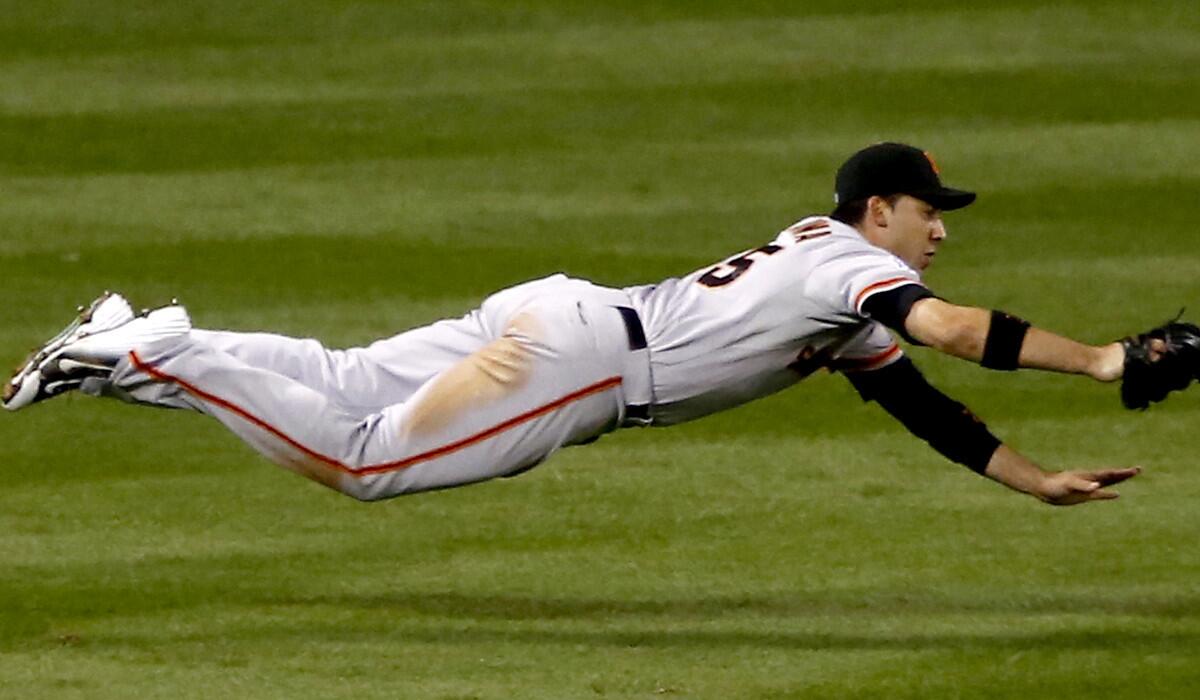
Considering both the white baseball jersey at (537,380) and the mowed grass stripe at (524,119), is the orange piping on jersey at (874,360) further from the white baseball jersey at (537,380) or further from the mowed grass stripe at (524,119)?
the mowed grass stripe at (524,119)

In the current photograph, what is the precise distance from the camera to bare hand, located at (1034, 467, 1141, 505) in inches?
233

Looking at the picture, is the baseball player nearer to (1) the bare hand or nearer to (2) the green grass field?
(1) the bare hand

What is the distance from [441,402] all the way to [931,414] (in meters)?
1.28

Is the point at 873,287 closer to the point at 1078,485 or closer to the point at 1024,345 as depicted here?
the point at 1024,345

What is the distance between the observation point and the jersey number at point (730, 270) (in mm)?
6086

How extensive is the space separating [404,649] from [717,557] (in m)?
1.11

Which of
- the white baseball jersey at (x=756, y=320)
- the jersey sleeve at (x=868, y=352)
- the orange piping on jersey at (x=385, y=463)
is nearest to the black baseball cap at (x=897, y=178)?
the white baseball jersey at (x=756, y=320)

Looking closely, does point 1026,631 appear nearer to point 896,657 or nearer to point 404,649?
point 896,657

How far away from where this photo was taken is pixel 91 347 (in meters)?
5.98

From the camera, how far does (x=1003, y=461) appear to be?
20.4 ft

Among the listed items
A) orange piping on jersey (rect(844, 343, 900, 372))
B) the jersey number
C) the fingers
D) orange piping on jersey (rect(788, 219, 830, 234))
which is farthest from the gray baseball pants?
the fingers

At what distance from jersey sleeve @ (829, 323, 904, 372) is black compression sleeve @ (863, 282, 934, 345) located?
524 millimetres

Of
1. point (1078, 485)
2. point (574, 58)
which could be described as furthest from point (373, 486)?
point (574, 58)

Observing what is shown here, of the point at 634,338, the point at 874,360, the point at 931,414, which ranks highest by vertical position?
the point at 634,338
